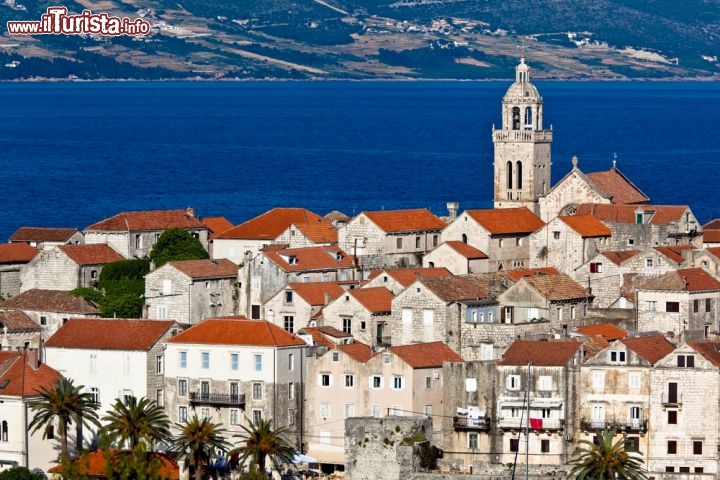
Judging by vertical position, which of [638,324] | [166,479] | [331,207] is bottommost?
[166,479]

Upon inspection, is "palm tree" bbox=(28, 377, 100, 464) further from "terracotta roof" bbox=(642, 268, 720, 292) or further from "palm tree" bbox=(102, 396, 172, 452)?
"terracotta roof" bbox=(642, 268, 720, 292)

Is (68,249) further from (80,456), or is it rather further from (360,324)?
(80,456)

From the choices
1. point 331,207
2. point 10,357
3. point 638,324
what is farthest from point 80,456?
point 331,207

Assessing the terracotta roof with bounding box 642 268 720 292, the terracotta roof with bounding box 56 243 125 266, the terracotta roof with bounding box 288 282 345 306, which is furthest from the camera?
the terracotta roof with bounding box 56 243 125 266

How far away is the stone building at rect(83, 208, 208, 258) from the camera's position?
102250 mm

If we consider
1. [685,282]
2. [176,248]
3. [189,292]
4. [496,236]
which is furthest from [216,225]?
[685,282]

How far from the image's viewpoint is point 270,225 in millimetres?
101750

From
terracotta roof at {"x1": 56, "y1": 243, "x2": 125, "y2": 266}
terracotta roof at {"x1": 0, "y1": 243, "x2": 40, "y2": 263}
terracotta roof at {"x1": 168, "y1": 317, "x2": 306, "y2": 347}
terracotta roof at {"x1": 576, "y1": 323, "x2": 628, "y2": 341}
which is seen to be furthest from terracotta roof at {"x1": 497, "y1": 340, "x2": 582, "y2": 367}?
terracotta roof at {"x1": 0, "y1": 243, "x2": 40, "y2": 263}

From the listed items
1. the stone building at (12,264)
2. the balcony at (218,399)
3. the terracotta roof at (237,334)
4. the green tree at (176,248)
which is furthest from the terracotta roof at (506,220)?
the balcony at (218,399)

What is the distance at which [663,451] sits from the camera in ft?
240

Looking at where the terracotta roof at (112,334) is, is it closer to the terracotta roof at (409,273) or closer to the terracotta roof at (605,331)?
the terracotta roof at (409,273)

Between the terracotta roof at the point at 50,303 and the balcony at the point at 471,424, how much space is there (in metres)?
21.2

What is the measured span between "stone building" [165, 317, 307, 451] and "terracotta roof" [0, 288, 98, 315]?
42.9 feet

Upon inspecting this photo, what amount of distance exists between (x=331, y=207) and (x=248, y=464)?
90563 mm
